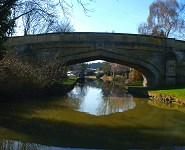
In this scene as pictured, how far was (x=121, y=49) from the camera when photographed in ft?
89.1

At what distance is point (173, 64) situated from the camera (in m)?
27.9

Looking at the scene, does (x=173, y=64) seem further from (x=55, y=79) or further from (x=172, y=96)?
(x=55, y=79)

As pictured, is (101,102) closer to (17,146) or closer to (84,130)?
(84,130)

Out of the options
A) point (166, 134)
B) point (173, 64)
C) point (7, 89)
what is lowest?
point (166, 134)

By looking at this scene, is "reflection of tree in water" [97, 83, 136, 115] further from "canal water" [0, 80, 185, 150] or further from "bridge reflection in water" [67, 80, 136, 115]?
"canal water" [0, 80, 185, 150]

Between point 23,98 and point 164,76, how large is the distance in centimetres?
1468

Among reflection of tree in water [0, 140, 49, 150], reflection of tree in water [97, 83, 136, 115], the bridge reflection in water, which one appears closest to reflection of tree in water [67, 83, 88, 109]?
the bridge reflection in water

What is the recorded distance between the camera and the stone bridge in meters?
26.4

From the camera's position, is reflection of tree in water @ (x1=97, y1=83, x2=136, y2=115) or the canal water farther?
reflection of tree in water @ (x1=97, y1=83, x2=136, y2=115)

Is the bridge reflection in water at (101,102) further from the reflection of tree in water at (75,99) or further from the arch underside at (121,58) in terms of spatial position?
the arch underside at (121,58)

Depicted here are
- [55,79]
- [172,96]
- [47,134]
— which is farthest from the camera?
[55,79]

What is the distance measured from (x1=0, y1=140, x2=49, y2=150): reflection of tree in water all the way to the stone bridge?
18.2 metres

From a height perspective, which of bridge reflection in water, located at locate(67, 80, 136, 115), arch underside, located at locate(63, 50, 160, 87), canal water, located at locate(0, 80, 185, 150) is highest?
arch underside, located at locate(63, 50, 160, 87)

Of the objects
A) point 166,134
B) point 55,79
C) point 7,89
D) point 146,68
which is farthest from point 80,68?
point 166,134
